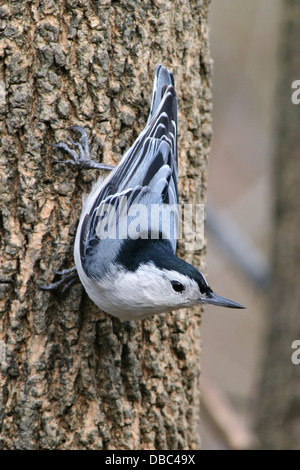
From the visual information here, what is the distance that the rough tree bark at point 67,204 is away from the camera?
2213 mm

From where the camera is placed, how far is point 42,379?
2275mm

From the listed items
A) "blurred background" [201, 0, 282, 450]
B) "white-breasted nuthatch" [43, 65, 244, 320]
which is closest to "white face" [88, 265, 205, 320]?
"white-breasted nuthatch" [43, 65, 244, 320]

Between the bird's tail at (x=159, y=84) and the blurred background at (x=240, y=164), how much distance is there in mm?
3230

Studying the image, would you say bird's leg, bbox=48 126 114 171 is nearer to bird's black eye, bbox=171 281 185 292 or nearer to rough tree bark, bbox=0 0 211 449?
rough tree bark, bbox=0 0 211 449

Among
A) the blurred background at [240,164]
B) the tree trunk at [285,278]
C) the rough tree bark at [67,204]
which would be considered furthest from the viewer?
the blurred background at [240,164]

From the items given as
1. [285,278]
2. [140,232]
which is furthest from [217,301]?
[285,278]

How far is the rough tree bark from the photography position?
2.21 meters

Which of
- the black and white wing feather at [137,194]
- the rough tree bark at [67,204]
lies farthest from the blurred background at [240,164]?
the black and white wing feather at [137,194]

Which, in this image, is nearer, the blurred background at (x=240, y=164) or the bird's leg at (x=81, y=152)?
the bird's leg at (x=81, y=152)

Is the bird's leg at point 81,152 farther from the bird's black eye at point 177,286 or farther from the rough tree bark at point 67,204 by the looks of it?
the bird's black eye at point 177,286

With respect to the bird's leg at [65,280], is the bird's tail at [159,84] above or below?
above

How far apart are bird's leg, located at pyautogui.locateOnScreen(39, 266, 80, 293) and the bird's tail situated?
713 millimetres

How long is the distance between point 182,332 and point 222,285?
4418mm

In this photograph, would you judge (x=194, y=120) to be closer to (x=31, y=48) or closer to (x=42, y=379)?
(x=31, y=48)
